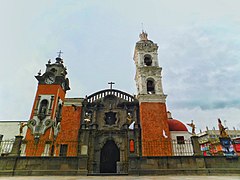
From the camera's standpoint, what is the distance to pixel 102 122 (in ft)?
67.7

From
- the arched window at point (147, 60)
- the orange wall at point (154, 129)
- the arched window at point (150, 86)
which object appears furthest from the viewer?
the arched window at point (147, 60)

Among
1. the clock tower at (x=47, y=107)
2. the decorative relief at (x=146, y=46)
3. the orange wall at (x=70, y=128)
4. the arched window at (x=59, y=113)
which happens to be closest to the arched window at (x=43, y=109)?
the clock tower at (x=47, y=107)

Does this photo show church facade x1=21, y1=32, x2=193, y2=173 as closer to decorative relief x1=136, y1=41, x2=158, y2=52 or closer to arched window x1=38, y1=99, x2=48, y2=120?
arched window x1=38, y1=99, x2=48, y2=120

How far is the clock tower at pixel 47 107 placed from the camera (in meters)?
16.8

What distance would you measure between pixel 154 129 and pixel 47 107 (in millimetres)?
12604

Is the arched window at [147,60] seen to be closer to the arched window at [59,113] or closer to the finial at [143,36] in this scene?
the finial at [143,36]

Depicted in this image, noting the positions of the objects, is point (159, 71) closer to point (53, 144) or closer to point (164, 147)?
point (164, 147)

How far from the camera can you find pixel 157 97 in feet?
69.5

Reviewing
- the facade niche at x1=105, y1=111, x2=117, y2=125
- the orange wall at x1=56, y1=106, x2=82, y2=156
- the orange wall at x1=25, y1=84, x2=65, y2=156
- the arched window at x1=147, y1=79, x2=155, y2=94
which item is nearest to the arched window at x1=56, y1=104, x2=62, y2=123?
the orange wall at x1=56, y1=106, x2=82, y2=156

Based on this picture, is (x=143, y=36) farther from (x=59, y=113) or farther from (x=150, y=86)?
(x=59, y=113)

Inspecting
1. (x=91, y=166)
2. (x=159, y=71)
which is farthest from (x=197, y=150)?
(x=159, y=71)

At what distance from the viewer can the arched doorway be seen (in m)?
18.1

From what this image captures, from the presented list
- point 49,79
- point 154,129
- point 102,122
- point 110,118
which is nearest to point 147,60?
point 110,118

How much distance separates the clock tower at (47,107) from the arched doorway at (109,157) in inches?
229
